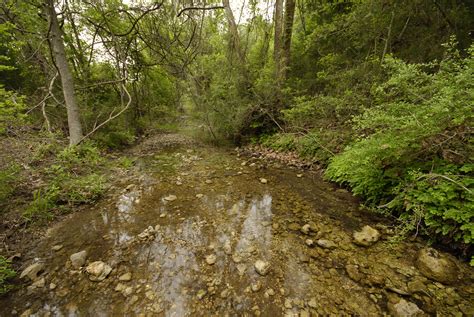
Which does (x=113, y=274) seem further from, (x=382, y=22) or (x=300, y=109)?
(x=382, y=22)

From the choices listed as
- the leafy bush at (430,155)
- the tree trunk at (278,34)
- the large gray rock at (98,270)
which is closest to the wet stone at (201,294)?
the large gray rock at (98,270)

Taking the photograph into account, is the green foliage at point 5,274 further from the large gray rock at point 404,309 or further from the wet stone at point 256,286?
the large gray rock at point 404,309

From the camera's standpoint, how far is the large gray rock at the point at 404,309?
5.09 feet

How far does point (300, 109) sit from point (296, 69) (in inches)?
Answer: 138

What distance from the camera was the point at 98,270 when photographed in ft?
6.84

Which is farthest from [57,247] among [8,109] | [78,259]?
[8,109]

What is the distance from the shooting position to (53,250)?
96.6 inches

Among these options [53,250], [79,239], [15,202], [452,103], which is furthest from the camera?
[15,202]

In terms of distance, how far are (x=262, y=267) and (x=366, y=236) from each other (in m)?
1.38

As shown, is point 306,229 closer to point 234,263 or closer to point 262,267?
point 262,267

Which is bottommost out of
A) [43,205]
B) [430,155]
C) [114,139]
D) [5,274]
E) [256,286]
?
[256,286]

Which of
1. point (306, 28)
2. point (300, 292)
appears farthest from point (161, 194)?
point (306, 28)

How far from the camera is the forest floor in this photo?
1.70 m

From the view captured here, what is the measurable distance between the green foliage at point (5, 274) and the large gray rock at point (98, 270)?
0.66 metres
